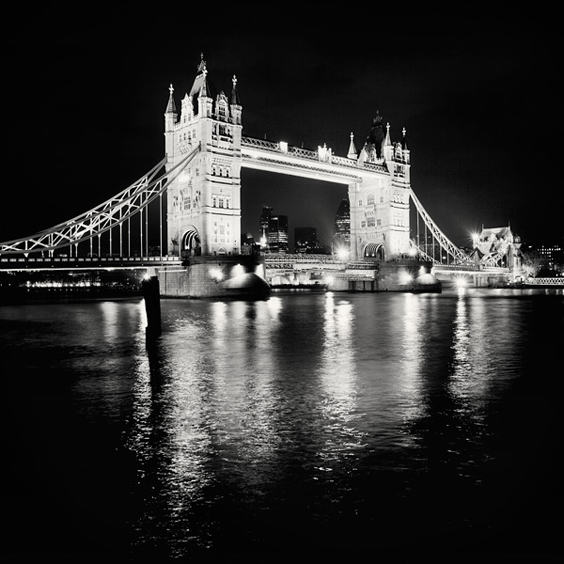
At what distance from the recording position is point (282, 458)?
6.84 meters

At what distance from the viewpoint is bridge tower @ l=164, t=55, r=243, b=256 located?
55.3 m

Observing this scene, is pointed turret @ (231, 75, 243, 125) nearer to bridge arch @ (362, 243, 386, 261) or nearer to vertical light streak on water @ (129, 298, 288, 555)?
bridge arch @ (362, 243, 386, 261)

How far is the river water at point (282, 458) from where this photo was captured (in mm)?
4875

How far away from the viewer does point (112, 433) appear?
8.12m

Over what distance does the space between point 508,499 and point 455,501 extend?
48 centimetres

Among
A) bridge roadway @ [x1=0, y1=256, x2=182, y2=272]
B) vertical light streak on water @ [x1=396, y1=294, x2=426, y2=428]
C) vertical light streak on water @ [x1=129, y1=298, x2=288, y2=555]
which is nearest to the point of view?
vertical light streak on water @ [x1=129, y1=298, x2=288, y2=555]

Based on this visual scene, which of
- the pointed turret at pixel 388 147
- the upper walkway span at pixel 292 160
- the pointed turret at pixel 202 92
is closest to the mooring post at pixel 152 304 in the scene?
the pointed turret at pixel 202 92

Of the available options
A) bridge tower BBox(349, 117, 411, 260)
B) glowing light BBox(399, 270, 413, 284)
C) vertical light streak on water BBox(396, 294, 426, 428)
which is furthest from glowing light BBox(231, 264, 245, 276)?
vertical light streak on water BBox(396, 294, 426, 428)

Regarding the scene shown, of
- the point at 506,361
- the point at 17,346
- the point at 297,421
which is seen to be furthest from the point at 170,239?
the point at 297,421

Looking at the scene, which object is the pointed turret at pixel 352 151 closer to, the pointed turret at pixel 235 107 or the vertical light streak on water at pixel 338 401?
the pointed turret at pixel 235 107

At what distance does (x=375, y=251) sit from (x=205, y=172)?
107 ft

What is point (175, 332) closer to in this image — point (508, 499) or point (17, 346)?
point (17, 346)

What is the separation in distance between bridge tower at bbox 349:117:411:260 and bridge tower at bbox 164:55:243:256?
24077 millimetres

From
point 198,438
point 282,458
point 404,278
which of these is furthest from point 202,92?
point 282,458
